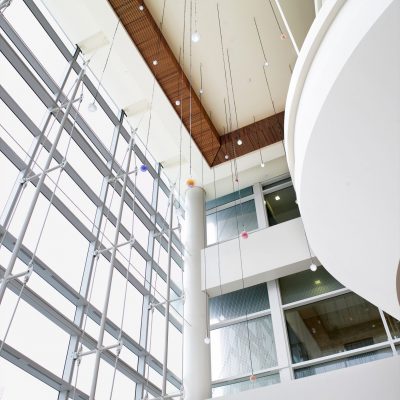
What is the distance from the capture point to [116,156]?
8008mm

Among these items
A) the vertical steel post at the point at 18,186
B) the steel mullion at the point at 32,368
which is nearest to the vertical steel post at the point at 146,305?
the steel mullion at the point at 32,368

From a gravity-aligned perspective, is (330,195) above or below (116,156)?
below

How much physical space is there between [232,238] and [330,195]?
5.39 m

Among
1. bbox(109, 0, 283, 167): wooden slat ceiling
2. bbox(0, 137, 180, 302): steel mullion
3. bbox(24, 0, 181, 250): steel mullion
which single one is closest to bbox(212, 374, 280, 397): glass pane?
bbox(0, 137, 180, 302): steel mullion

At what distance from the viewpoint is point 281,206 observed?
977 cm

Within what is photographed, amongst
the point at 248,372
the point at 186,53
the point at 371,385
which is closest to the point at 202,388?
the point at 248,372

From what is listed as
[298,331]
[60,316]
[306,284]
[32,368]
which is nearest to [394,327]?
[298,331]

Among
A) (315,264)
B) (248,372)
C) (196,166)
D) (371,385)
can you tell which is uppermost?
(196,166)

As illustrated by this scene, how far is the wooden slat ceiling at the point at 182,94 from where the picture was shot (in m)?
7.38

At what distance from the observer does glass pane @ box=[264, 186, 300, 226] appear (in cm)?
952

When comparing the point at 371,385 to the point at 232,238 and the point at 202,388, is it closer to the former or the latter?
the point at 202,388

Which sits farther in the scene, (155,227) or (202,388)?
(155,227)

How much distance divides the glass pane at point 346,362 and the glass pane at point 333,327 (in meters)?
0.15

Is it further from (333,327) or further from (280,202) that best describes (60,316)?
(280,202)
